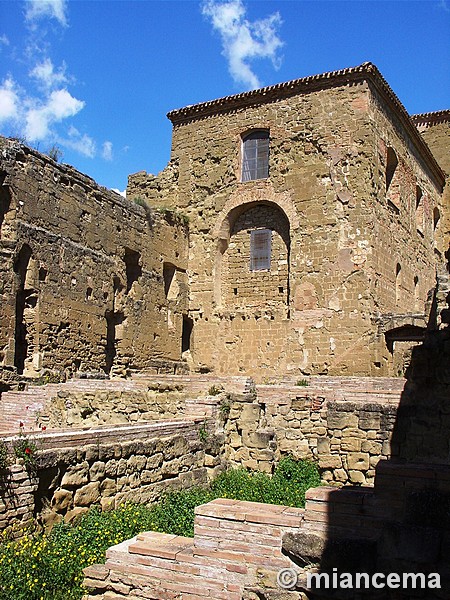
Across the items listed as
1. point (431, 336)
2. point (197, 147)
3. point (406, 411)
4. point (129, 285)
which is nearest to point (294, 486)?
point (406, 411)

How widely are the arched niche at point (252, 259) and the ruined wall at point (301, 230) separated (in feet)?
0.13

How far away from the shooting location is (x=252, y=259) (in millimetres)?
20641

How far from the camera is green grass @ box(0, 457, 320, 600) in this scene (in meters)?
5.49

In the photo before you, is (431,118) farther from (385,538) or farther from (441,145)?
(385,538)

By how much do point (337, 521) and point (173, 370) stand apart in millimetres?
15756

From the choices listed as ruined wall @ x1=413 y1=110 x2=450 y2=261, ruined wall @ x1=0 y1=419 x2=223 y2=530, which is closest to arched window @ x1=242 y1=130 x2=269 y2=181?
ruined wall @ x1=413 y1=110 x2=450 y2=261

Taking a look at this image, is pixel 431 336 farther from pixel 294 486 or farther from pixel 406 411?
pixel 294 486

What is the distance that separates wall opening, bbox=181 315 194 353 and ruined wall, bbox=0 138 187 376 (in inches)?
26.3

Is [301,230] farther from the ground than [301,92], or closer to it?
closer to it

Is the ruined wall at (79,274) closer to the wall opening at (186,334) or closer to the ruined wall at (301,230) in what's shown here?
the wall opening at (186,334)

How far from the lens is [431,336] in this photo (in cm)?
894

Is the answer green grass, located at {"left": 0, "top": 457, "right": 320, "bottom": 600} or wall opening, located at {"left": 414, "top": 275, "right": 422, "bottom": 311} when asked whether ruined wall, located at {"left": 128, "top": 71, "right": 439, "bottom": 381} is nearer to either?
wall opening, located at {"left": 414, "top": 275, "right": 422, "bottom": 311}

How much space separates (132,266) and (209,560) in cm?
1496

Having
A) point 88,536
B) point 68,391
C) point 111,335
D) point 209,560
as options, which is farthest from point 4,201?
point 209,560
